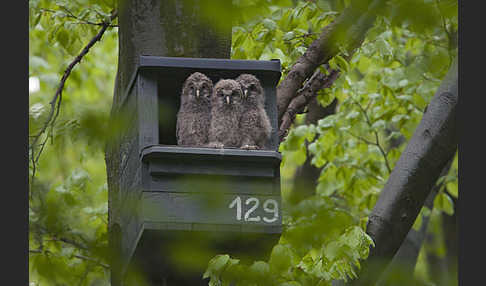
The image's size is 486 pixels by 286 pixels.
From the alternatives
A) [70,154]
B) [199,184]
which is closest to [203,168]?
[199,184]

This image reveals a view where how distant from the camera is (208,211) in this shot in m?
3.90

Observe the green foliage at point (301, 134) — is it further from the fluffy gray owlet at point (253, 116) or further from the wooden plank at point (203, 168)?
the fluffy gray owlet at point (253, 116)

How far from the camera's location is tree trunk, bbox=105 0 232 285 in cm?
468

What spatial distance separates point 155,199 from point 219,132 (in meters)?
0.55

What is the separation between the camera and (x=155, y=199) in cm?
404

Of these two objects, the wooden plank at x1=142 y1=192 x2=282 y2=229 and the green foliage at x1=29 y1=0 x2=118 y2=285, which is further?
the wooden plank at x1=142 y1=192 x2=282 y2=229

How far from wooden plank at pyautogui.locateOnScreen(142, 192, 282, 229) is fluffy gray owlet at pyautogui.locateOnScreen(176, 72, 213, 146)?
470mm

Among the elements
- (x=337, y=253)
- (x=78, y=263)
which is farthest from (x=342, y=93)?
(x=337, y=253)

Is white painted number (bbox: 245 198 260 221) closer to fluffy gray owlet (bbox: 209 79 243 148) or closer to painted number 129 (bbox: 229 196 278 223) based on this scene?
painted number 129 (bbox: 229 196 278 223)

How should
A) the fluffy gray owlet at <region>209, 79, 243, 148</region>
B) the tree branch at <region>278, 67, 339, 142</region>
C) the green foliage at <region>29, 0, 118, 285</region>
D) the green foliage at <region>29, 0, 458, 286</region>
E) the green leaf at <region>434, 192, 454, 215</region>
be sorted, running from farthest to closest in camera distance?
the green leaf at <region>434, 192, 454, 215</region>
the tree branch at <region>278, 67, 339, 142</region>
the fluffy gray owlet at <region>209, 79, 243, 148</region>
the green foliage at <region>29, 0, 458, 286</region>
the green foliage at <region>29, 0, 118, 285</region>

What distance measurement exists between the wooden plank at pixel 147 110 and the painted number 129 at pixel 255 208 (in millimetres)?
509

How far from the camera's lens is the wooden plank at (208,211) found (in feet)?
13.0

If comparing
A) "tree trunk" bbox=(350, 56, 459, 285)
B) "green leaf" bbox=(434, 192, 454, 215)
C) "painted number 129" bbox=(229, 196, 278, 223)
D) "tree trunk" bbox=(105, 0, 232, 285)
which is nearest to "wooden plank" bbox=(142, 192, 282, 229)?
"painted number 129" bbox=(229, 196, 278, 223)

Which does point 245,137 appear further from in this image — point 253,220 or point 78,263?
point 78,263
